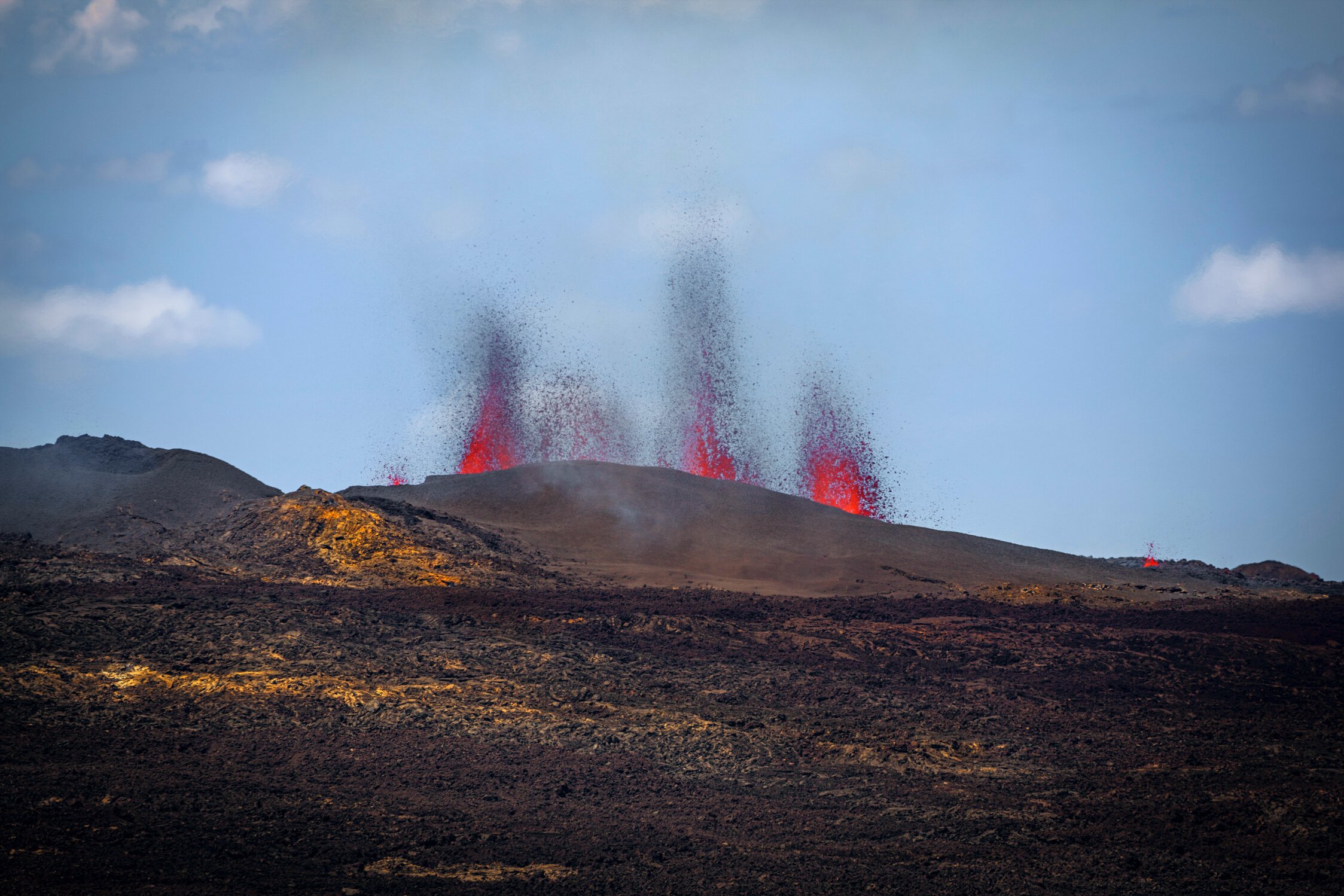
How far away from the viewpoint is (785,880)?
31.2 ft

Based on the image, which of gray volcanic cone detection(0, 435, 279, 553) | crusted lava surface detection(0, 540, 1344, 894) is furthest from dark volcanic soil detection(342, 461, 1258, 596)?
crusted lava surface detection(0, 540, 1344, 894)

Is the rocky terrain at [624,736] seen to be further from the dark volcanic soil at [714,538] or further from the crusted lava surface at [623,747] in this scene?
the dark volcanic soil at [714,538]

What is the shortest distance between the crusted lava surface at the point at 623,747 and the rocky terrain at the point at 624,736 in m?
0.06

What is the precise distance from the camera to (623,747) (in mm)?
14156

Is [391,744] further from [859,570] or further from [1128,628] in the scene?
[859,570]

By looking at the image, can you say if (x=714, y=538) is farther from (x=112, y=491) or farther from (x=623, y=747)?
(x=623, y=747)

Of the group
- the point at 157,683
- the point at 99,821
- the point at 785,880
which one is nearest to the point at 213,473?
the point at 157,683

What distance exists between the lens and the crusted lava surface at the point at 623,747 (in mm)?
9594

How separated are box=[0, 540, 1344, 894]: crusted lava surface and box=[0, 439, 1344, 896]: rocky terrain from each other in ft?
0.19

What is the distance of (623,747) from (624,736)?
40 centimetres

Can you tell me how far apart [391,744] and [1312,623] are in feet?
72.8

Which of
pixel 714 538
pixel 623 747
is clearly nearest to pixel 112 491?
pixel 714 538

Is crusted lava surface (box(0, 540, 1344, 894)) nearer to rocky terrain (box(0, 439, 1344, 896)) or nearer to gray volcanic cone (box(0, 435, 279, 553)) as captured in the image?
rocky terrain (box(0, 439, 1344, 896))

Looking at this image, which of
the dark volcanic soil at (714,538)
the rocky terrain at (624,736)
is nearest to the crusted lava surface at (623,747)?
the rocky terrain at (624,736)
